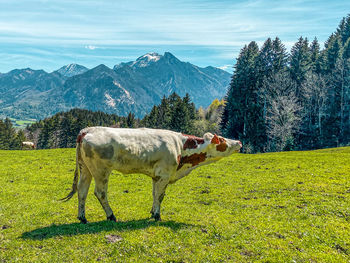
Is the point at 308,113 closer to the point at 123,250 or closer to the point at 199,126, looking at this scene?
the point at 199,126

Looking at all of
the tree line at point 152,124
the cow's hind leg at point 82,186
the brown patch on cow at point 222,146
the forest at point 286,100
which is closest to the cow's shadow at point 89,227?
the cow's hind leg at point 82,186

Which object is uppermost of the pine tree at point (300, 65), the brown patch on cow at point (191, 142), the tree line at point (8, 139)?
the pine tree at point (300, 65)

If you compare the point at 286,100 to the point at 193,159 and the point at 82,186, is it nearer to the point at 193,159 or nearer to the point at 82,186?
the point at 193,159

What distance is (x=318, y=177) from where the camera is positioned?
69.0 ft

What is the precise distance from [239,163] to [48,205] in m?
22.6

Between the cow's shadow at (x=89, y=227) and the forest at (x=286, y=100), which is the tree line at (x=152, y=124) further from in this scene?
the cow's shadow at (x=89, y=227)

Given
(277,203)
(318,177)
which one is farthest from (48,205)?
(318,177)

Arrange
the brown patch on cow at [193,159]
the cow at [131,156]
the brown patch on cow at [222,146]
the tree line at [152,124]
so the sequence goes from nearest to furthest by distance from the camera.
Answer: the cow at [131,156] < the brown patch on cow at [193,159] < the brown patch on cow at [222,146] < the tree line at [152,124]

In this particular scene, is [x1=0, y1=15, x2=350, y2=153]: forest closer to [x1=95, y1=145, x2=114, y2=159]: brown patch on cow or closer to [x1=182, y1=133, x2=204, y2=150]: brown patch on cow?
[x1=182, y1=133, x2=204, y2=150]: brown patch on cow

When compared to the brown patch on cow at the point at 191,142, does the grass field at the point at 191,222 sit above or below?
below

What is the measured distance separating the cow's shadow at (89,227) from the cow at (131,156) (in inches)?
22.4

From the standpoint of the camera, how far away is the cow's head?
12.8 meters

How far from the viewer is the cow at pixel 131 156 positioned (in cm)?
1037

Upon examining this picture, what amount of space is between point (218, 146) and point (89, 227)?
745 centimetres
